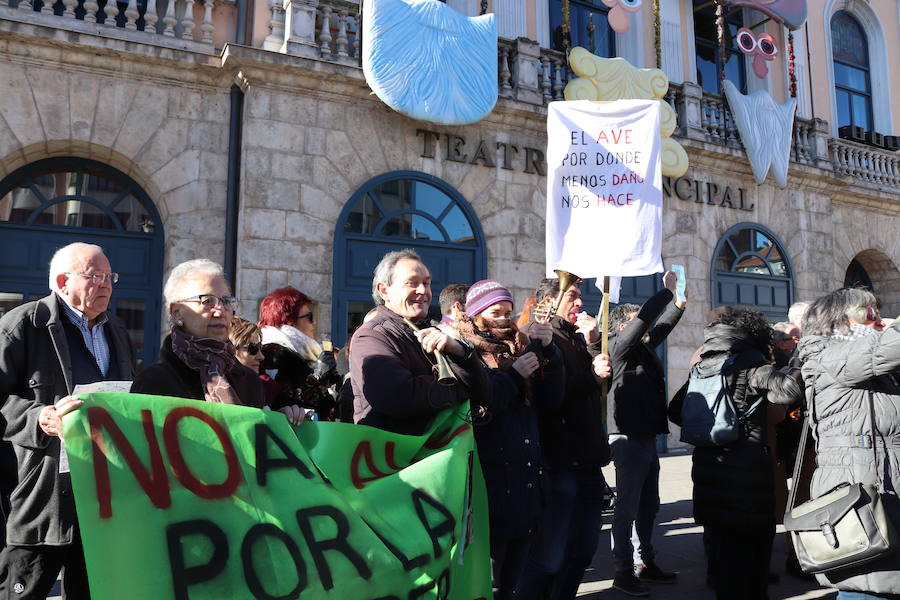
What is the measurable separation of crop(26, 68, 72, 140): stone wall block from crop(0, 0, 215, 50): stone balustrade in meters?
0.57

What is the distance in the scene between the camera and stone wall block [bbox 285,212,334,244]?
354 inches

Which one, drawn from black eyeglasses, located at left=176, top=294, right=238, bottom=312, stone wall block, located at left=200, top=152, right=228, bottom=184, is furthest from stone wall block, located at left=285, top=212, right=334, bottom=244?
black eyeglasses, located at left=176, top=294, right=238, bottom=312

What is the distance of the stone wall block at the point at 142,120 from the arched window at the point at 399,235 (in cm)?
250

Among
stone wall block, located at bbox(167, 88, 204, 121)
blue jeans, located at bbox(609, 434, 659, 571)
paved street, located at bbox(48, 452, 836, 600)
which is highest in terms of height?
stone wall block, located at bbox(167, 88, 204, 121)

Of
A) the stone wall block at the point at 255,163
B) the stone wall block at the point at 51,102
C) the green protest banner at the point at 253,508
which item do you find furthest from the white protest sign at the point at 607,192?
the stone wall block at the point at 51,102

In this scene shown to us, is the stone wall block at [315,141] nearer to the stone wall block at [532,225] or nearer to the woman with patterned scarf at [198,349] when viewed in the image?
the stone wall block at [532,225]

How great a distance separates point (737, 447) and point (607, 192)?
6.37ft

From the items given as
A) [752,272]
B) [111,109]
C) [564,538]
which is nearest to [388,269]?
[564,538]

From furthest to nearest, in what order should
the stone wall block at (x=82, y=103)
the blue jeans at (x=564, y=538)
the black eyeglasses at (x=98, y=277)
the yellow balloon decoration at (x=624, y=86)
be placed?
the yellow balloon decoration at (x=624, y=86)
the stone wall block at (x=82, y=103)
the blue jeans at (x=564, y=538)
the black eyeglasses at (x=98, y=277)

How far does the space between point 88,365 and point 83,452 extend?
3.27 feet

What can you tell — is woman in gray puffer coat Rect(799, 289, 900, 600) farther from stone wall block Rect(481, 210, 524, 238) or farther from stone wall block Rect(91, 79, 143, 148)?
stone wall block Rect(91, 79, 143, 148)

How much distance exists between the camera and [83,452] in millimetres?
2166

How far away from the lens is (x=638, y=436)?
479 centimetres

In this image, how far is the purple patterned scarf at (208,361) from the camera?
2567 mm
